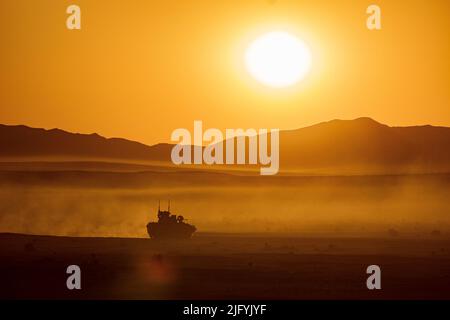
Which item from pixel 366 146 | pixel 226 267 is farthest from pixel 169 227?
pixel 366 146

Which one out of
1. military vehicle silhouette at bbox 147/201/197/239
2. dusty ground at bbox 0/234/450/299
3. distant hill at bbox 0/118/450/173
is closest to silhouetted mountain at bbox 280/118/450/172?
distant hill at bbox 0/118/450/173

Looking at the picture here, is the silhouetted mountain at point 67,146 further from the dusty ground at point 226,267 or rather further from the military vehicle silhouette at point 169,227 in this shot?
the dusty ground at point 226,267

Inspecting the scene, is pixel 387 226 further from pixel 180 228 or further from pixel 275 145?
pixel 180 228

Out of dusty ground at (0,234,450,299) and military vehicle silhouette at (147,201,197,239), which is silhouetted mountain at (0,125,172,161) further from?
dusty ground at (0,234,450,299)

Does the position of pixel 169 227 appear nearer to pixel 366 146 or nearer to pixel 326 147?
pixel 326 147
